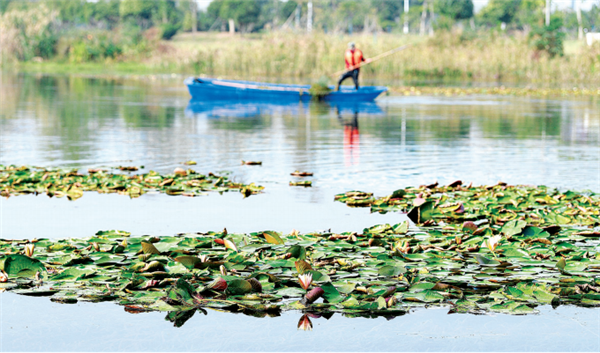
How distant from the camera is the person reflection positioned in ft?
43.4

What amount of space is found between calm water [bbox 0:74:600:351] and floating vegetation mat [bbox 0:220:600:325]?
7.4 inches

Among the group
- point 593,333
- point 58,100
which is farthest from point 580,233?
point 58,100

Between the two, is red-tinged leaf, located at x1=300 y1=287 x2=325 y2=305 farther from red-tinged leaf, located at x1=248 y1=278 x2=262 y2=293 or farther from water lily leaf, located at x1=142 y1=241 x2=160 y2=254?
water lily leaf, located at x1=142 y1=241 x2=160 y2=254

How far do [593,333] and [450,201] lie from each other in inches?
174

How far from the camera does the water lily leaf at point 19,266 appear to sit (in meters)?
6.03

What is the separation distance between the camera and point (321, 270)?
6246 millimetres

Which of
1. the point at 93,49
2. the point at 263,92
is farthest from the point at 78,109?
the point at 93,49

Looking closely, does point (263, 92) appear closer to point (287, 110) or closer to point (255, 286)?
point (287, 110)

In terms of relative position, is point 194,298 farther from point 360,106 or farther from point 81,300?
point 360,106

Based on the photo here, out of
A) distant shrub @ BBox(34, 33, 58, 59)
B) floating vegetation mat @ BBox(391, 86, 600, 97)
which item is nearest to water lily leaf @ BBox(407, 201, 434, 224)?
floating vegetation mat @ BBox(391, 86, 600, 97)

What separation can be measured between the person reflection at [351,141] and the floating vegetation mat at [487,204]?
2835 millimetres

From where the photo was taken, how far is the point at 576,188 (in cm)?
1058

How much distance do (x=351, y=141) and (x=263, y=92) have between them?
11.0 m

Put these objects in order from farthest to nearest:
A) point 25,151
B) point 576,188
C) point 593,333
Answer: point 25,151 → point 576,188 → point 593,333
